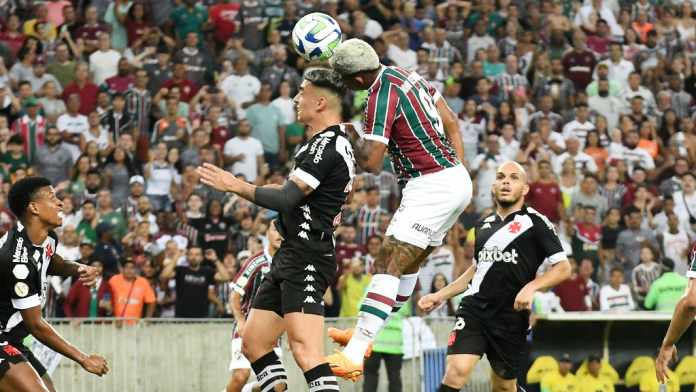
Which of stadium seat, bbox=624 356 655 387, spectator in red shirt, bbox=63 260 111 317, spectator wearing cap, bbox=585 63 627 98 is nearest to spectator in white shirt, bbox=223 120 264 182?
spectator in red shirt, bbox=63 260 111 317

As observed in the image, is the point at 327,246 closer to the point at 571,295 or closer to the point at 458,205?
the point at 458,205

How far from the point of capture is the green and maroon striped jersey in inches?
419

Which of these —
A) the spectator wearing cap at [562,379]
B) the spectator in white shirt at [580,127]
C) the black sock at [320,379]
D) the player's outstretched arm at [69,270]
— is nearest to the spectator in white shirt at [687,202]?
the spectator in white shirt at [580,127]

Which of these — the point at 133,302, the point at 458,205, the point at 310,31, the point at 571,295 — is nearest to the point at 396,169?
the point at 458,205

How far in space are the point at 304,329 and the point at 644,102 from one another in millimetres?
16850

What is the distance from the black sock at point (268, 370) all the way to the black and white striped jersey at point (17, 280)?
1713 mm

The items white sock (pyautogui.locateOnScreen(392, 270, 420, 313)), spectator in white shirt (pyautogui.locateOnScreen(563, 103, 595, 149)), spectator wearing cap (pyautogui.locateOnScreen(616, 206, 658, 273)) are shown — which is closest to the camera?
white sock (pyautogui.locateOnScreen(392, 270, 420, 313))

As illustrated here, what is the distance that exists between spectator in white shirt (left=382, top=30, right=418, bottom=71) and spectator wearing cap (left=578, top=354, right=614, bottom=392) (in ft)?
32.0

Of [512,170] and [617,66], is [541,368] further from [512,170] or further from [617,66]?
[617,66]

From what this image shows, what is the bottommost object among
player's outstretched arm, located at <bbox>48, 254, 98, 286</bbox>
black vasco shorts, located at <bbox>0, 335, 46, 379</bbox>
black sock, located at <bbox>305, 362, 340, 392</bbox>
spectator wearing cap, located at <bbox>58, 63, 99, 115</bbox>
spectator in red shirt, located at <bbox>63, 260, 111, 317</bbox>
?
black sock, located at <bbox>305, 362, 340, 392</bbox>

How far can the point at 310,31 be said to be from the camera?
36.3 ft

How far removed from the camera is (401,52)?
25.8 metres

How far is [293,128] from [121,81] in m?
3.06

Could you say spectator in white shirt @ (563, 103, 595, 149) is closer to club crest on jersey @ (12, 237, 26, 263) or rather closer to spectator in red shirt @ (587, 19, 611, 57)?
spectator in red shirt @ (587, 19, 611, 57)
